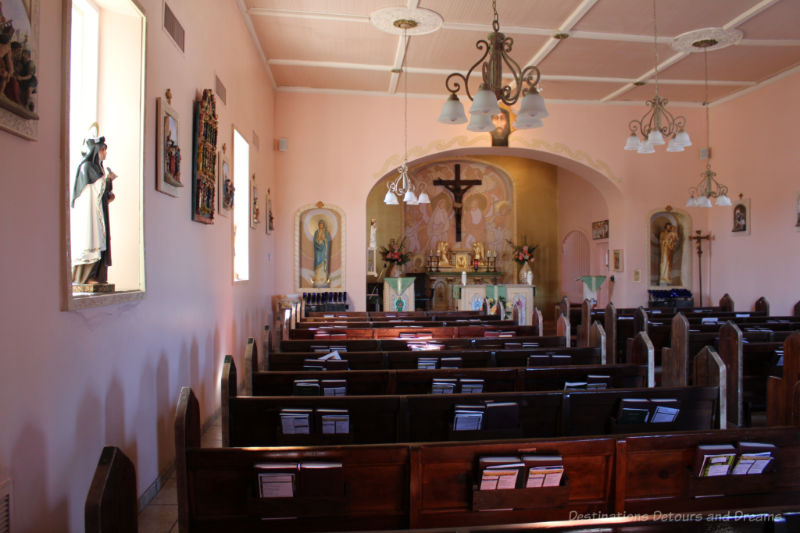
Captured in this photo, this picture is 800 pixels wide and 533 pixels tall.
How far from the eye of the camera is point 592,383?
3.62 metres

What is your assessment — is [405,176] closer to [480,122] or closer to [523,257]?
[480,122]

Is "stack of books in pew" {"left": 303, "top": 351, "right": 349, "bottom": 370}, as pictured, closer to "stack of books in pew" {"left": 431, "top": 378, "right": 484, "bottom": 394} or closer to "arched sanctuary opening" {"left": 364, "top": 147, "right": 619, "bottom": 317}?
"stack of books in pew" {"left": 431, "top": 378, "right": 484, "bottom": 394}

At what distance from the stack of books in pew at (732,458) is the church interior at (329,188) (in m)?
0.12

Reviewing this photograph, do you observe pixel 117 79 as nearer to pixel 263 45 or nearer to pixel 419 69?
pixel 263 45

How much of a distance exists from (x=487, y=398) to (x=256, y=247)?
17.9 feet

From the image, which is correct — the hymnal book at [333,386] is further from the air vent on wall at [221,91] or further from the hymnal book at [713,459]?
the air vent on wall at [221,91]

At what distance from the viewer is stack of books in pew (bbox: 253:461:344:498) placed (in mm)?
2041

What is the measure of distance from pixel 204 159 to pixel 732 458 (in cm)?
424

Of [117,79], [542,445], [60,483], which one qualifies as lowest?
[60,483]

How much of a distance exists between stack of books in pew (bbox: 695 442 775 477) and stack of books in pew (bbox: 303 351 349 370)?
2.39 meters

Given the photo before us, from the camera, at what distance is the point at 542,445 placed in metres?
2.19

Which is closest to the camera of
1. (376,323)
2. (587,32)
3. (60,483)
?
(60,483)

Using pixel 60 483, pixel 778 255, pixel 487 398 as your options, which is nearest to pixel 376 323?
pixel 487 398

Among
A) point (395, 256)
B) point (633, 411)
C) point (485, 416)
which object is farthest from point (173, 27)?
point (395, 256)
